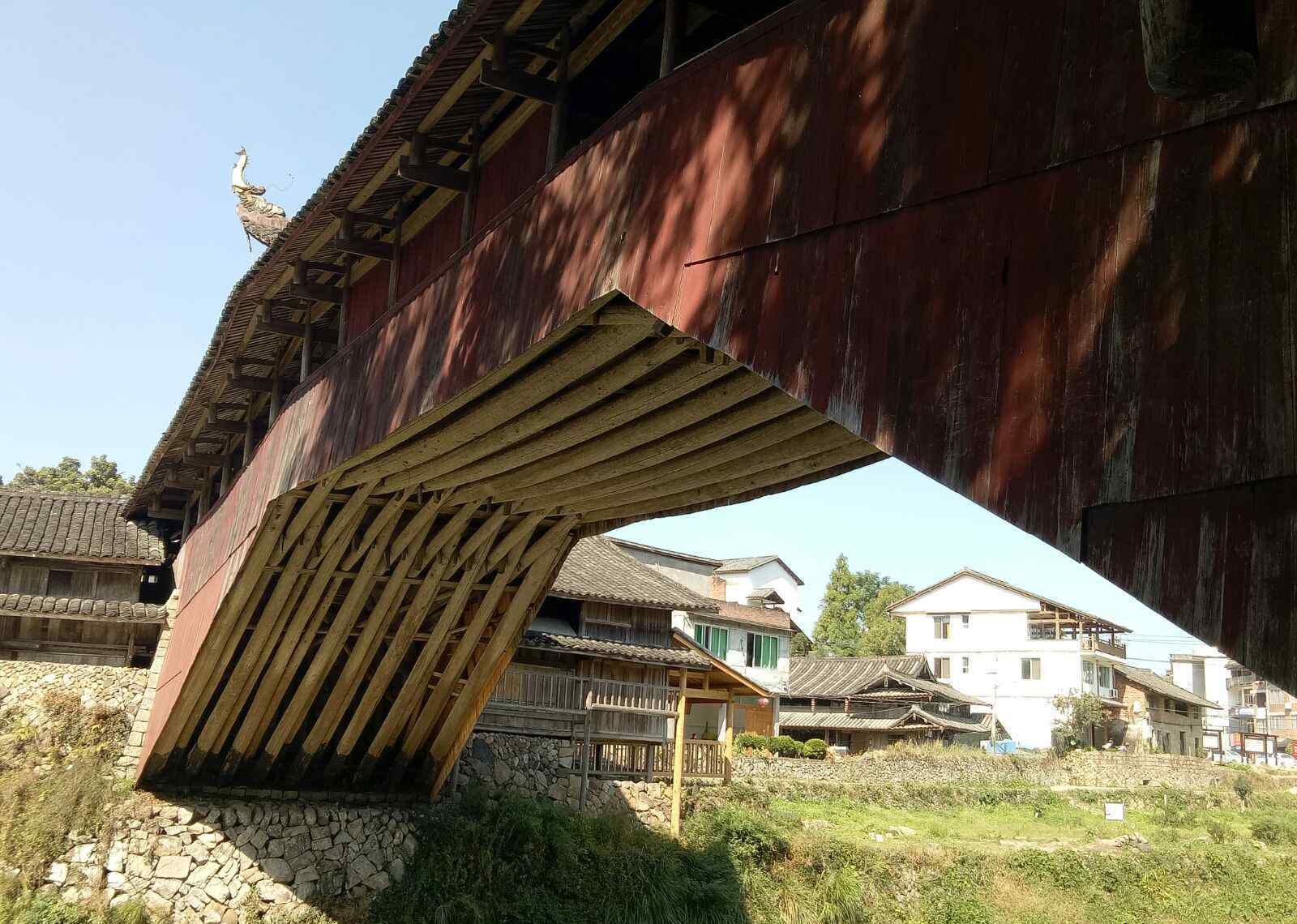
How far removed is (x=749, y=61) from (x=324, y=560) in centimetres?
768

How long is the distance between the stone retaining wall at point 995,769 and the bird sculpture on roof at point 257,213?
15449mm

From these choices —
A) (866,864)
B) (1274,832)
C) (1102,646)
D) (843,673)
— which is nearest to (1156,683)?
(1102,646)

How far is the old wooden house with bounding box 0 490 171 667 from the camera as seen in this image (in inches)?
650

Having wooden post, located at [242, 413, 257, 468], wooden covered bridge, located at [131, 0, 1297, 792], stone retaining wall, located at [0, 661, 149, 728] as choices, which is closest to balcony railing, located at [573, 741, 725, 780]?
wooden covered bridge, located at [131, 0, 1297, 792]

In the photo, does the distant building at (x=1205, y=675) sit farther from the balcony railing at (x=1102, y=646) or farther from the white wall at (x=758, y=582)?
the white wall at (x=758, y=582)

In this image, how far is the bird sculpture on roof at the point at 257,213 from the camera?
528 inches

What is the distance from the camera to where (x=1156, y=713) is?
44875mm

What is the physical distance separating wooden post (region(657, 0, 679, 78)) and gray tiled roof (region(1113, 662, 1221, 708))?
4167cm

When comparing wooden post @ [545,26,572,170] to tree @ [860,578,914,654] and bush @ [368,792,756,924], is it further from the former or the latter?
tree @ [860,578,914,654]

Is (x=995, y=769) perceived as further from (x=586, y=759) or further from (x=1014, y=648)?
(x=586, y=759)

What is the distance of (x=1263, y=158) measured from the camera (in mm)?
2760

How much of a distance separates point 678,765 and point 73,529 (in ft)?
34.8

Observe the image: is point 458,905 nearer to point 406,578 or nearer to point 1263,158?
point 406,578

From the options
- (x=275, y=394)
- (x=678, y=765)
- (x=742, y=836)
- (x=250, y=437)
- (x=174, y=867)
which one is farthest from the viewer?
(x=678, y=765)
